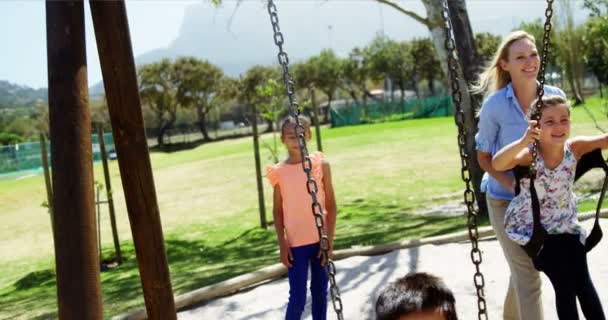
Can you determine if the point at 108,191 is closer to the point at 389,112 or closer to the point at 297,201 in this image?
the point at 297,201

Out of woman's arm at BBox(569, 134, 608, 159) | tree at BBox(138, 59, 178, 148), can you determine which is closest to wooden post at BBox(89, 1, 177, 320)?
woman's arm at BBox(569, 134, 608, 159)

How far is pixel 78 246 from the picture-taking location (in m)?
2.37

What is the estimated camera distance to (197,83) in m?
44.3

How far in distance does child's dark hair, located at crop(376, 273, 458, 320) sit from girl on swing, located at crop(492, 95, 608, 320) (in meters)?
1.03

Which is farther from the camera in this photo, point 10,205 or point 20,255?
point 10,205

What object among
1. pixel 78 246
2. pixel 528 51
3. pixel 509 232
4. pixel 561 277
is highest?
pixel 528 51

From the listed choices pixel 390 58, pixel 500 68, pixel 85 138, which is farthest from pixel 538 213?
pixel 390 58

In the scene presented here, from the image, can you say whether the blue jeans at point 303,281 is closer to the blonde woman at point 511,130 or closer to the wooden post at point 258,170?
the blonde woman at point 511,130

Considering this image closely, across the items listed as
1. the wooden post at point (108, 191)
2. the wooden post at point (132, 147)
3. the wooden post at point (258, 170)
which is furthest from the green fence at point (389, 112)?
the wooden post at point (132, 147)

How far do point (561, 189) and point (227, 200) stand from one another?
11.0m

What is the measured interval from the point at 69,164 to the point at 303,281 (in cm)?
132

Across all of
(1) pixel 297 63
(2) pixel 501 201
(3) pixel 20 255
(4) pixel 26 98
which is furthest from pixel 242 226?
(4) pixel 26 98

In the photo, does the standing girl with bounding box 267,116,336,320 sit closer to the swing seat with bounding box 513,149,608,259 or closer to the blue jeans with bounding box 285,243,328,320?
the blue jeans with bounding box 285,243,328,320

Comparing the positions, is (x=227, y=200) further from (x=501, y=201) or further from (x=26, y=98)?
(x=26, y=98)
